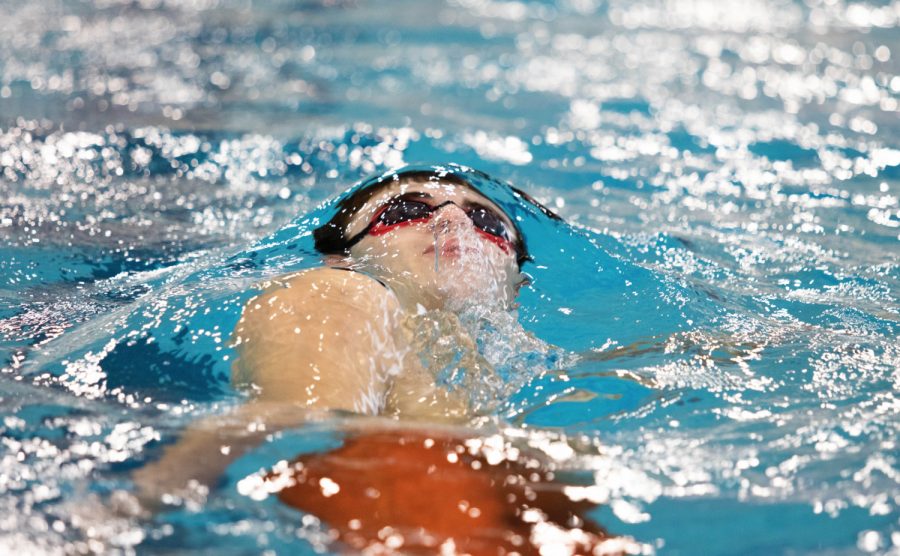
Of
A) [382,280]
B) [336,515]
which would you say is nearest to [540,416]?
[382,280]

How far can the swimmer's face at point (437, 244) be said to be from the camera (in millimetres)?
2496

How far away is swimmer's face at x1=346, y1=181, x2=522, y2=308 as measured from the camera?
2.50 m

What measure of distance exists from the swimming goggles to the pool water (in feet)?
0.87

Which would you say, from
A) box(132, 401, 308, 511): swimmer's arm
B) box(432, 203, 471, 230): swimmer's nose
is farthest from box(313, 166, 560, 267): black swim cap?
box(132, 401, 308, 511): swimmer's arm

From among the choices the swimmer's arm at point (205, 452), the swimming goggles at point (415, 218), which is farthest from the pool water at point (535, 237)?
the swimming goggles at point (415, 218)

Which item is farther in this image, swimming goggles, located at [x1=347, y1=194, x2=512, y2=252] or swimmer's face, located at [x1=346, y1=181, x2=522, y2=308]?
swimming goggles, located at [x1=347, y1=194, x2=512, y2=252]

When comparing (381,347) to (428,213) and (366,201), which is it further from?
(366,201)

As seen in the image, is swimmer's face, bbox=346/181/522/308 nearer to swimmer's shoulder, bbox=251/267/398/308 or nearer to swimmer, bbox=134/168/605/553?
swimmer, bbox=134/168/605/553

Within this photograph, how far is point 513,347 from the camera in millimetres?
2516

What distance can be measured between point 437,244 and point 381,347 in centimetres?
40

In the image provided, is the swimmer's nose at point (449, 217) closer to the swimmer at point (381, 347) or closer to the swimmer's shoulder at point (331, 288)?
the swimmer at point (381, 347)

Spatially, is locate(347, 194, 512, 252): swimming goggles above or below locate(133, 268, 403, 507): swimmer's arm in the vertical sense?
above

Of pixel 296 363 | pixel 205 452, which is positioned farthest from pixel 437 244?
pixel 205 452

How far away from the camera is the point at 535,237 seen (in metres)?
3.18
